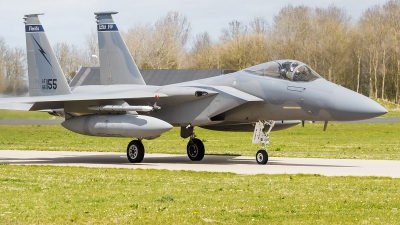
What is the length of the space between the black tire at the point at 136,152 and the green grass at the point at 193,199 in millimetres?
3966

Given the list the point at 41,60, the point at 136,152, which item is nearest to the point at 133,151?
the point at 136,152

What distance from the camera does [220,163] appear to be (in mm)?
19141

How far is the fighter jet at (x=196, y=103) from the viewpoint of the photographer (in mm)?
17344

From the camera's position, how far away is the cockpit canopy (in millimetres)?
17688

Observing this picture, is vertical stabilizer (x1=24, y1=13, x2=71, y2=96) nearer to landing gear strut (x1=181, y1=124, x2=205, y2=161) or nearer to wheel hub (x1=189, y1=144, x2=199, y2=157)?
landing gear strut (x1=181, y1=124, x2=205, y2=161)

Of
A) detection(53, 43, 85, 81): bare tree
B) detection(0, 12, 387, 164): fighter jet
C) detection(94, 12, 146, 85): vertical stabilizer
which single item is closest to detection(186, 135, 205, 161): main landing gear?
→ detection(0, 12, 387, 164): fighter jet

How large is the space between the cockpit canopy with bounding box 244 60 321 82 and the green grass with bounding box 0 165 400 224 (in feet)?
12.5

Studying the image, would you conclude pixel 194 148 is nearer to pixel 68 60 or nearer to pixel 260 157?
pixel 260 157

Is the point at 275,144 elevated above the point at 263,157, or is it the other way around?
the point at 263,157

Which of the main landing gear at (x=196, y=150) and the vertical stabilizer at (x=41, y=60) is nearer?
the main landing gear at (x=196, y=150)

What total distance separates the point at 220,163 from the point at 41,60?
6.41m

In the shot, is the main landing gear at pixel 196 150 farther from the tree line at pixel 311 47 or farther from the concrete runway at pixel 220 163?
the tree line at pixel 311 47

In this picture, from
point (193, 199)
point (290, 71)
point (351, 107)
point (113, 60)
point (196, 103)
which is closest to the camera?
point (193, 199)

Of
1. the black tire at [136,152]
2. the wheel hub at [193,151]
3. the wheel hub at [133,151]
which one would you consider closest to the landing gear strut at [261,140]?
the wheel hub at [193,151]
